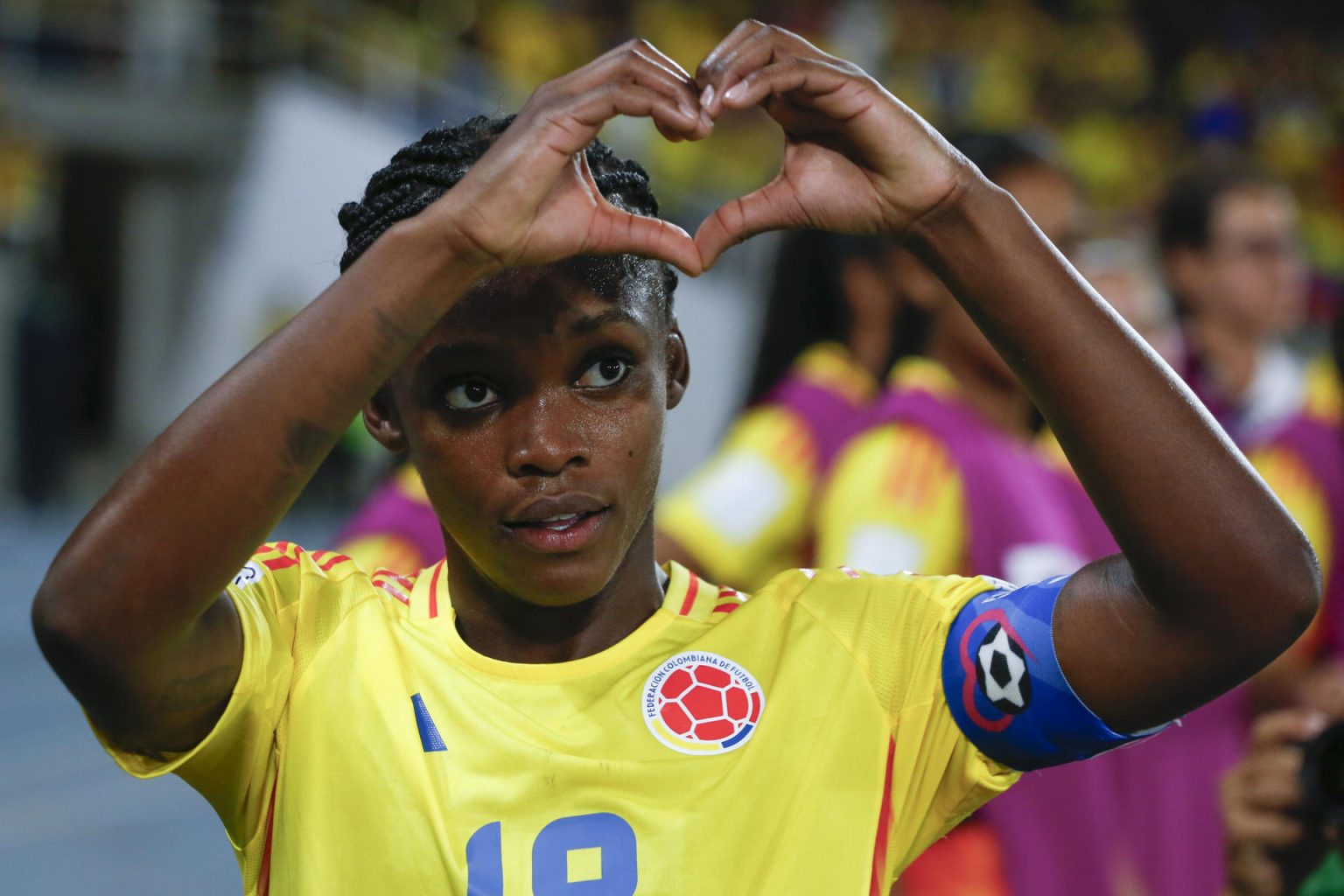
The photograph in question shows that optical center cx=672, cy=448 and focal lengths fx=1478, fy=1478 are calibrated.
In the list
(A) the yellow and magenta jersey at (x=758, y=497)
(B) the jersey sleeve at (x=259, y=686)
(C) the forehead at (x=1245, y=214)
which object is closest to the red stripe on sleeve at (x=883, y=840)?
(B) the jersey sleeve at (x=259, y=686)

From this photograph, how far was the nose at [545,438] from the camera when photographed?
1.43 meters

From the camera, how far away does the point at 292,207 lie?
14.5 meters

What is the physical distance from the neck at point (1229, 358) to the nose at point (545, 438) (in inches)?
127

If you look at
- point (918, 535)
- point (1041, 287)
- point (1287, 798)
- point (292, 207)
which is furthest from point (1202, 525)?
point (292, 207)

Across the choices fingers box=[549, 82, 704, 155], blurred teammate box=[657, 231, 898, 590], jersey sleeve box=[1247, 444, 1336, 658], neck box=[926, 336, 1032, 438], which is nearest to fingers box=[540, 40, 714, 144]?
fingers box=[549, 82, 704, 155]

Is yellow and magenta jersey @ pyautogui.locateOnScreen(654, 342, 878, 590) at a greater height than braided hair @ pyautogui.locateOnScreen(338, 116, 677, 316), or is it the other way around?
braided hair @ pyautogui.locateOnScreen(338, 116, 677, 316)

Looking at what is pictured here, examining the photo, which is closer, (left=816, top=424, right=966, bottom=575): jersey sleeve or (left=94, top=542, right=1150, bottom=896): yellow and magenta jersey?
(left=94, top=542, right=1150, bottom=896): yellow and magenta jersey

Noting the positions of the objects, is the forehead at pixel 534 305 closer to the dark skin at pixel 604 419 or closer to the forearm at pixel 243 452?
the dark skin at pixel 604 419

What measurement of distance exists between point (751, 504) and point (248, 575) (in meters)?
1.82

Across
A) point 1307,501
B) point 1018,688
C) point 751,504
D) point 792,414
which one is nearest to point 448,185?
point 1018,688

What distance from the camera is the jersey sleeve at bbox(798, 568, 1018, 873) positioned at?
1.54m

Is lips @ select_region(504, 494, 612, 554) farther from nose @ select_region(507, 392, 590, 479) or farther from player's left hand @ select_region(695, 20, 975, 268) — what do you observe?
player's left hand @ select_region(695, 20, 975, 268)

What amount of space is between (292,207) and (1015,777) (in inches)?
543

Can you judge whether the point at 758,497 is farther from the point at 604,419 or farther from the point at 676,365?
the point at 604,419
